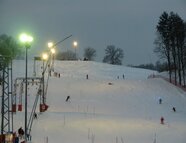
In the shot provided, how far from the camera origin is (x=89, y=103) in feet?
157

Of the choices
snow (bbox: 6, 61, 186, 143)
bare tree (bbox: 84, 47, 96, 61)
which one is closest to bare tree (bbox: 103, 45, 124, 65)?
bare tree (bbox: 84, 47, 96, 61)

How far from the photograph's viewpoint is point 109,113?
4391 cm

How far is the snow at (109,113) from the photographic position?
29.9 meters

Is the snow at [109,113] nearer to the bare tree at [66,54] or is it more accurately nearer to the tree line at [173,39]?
the tree line at [173,39]

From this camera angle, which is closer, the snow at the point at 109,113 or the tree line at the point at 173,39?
the snow at the point at 109,113

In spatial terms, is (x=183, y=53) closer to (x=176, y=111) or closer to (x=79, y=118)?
(x=176, y=111)

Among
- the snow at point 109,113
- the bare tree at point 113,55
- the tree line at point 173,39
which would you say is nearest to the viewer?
the snow at point 109,113

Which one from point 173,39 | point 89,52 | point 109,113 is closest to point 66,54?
point 89,52

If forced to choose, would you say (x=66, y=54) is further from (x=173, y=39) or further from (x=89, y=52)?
(x=173, y=39)

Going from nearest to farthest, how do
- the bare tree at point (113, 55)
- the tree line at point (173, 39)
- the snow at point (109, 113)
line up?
the snow at point (109, 113) < the tree line at point (173, 39) < the bare tree at point (113, 55)

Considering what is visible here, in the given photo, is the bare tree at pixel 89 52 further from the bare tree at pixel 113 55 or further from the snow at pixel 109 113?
the snow at pixel 109 113

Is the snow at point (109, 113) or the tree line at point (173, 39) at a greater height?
the tree line at point (173, 39)

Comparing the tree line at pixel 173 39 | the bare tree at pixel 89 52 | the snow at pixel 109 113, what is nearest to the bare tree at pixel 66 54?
the bare tree at pixel 89 52

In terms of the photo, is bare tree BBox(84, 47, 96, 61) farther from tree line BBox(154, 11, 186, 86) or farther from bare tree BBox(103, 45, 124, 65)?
tree line BBox(154, 11, 186, 86)
